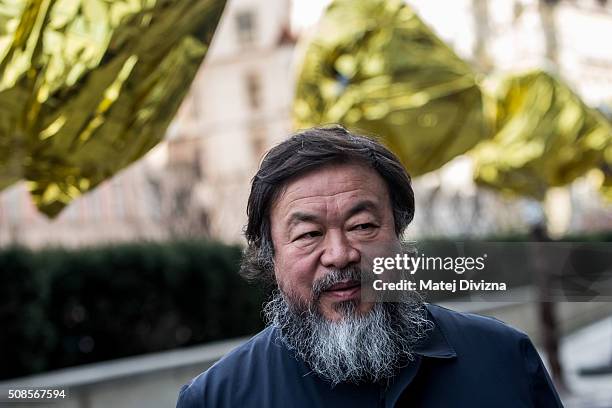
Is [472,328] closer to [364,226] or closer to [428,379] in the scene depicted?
[428,379]

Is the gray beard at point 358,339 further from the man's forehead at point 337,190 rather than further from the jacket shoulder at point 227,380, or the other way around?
the man's forehead at point 337,190

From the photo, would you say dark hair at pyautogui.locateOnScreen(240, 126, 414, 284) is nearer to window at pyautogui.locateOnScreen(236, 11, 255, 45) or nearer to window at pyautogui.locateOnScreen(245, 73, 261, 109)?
window at pyautogui.locateOnScreen(245, 73, 261, 109)

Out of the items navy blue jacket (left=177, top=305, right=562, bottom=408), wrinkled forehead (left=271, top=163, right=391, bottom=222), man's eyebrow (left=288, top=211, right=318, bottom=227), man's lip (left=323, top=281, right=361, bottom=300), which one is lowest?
navy blue jacket (left=177, top=305, right=562, bottom=408)

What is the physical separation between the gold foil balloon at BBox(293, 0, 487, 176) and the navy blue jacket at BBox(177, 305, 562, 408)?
3325 millimetres

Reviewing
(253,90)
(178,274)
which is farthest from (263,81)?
(178,274)

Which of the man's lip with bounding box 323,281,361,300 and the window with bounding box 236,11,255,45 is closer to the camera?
the man's lip with bounding box 323,281,361,300

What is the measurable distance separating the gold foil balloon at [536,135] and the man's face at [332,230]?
514 cm

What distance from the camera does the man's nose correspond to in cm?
214

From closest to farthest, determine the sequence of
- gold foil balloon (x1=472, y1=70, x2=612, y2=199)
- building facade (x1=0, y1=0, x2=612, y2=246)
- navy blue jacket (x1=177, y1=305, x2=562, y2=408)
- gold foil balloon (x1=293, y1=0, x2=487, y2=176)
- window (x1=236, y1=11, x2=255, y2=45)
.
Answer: navy blue jacket (x1=177, y1=305, x2=562, y2=408)
gold foil balloon (x1=293, y1=0, x2=487, y2=176)
gold foil balloon (x1=472, y1=70, x2=612, y2=199)
building facade (x1=0, y1=0, x2=612, y2=246)
window (x1=236, y1=11, x2=255, y2=45)

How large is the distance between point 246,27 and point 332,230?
152 feet

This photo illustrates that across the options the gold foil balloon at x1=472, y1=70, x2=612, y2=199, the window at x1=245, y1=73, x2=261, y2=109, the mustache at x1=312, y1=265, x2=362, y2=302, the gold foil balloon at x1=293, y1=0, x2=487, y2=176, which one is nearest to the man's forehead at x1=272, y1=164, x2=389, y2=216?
the mustache at x1=312, y1=265, x2=362, y2=302

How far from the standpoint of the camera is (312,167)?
88.7 inches

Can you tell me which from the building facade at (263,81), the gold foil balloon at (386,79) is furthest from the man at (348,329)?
the building facade at (263,81)

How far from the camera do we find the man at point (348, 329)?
2.16 metres
